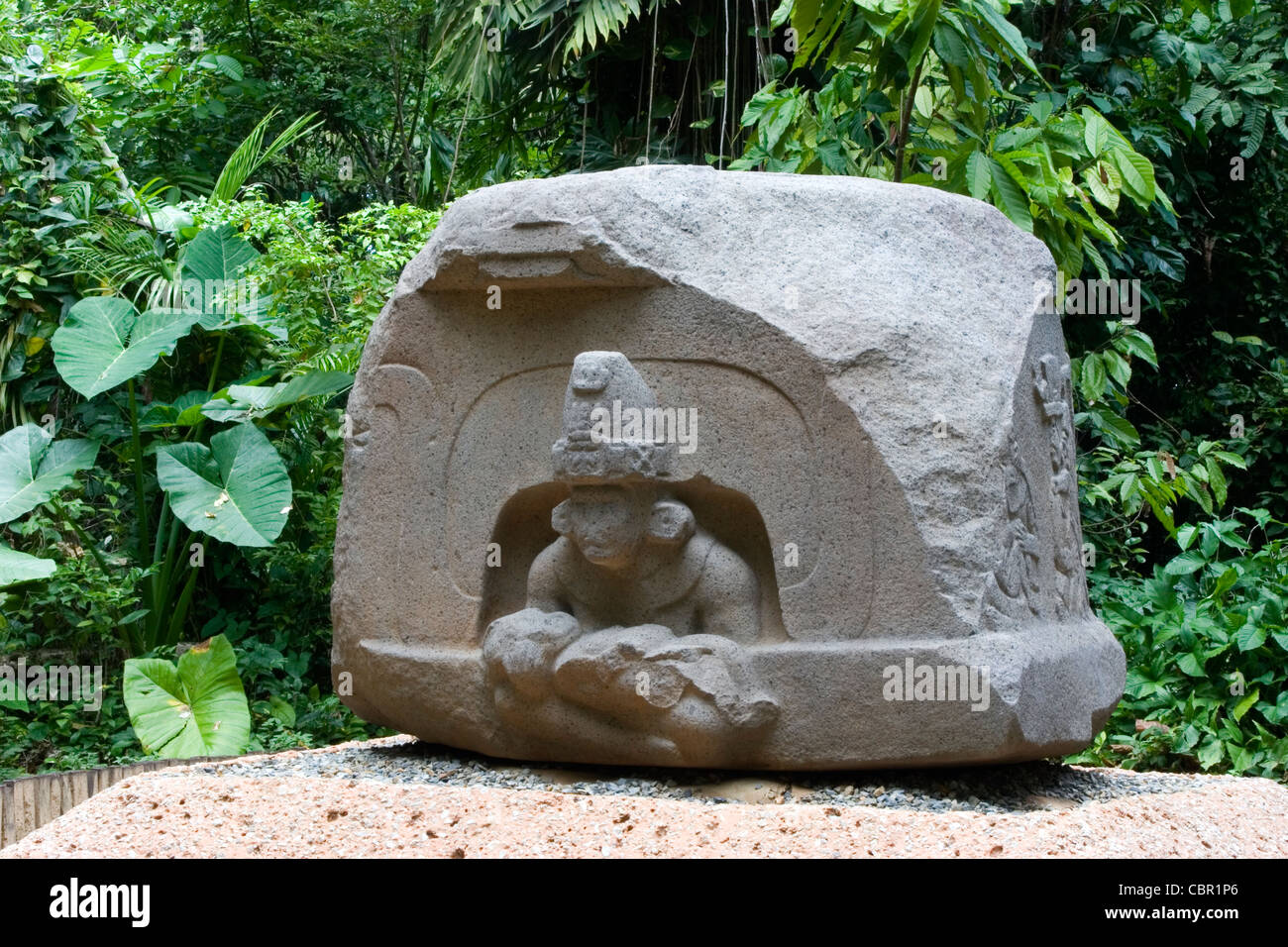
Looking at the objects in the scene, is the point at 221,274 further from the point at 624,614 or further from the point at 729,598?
the point at 729,598

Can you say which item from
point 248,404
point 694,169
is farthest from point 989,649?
point 248,404

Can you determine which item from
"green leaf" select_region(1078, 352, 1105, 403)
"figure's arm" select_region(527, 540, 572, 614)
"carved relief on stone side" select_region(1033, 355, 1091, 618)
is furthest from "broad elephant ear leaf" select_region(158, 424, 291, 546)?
"green leaf" select_region(1078, 352, 1105, 403)

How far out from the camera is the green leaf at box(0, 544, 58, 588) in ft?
21.6

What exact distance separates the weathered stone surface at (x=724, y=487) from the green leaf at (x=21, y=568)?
2.26 m

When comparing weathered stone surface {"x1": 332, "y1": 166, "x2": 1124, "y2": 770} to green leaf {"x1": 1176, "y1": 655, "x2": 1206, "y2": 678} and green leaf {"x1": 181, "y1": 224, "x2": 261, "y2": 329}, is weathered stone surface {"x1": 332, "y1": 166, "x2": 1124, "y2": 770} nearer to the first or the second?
green leaf {"x1": 1176, "y1": 655, "x2": 1206, "y2": 678}

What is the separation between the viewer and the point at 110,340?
7.18m

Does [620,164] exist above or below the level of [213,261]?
above

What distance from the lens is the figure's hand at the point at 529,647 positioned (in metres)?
4.46

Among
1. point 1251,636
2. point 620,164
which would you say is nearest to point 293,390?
point 620,164

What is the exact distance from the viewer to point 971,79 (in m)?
5.90

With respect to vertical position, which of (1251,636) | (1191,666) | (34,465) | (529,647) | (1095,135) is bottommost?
(1191,666)

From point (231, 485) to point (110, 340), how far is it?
937 millimetres

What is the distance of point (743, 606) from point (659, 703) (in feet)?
1.25

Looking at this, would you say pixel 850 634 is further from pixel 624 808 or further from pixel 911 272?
pixel 911 272
